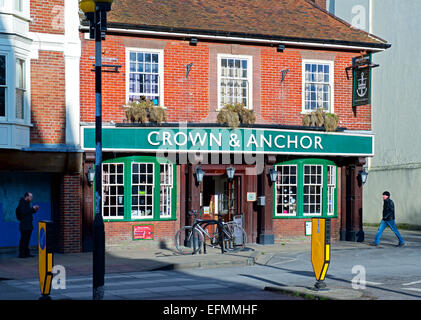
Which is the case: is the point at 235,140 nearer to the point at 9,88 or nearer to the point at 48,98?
the point at 48,98

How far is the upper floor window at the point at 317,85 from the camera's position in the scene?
880 inches

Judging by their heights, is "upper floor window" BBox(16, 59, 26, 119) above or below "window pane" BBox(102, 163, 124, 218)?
above

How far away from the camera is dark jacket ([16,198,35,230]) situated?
18469 millimetres

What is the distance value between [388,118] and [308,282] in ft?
62.4

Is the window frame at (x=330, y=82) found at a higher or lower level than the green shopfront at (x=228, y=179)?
higher

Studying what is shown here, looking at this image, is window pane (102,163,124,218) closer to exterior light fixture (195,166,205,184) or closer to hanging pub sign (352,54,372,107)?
exterior light fixture (195,166,205,184)

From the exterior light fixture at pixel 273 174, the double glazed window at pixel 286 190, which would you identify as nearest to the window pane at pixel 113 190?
the exterior light fixture at pixel 273 174

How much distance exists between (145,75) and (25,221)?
5662 mm

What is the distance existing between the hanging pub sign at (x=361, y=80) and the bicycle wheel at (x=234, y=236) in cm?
608

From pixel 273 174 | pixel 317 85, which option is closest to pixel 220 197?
pixel 273 174

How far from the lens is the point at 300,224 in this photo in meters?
22.4

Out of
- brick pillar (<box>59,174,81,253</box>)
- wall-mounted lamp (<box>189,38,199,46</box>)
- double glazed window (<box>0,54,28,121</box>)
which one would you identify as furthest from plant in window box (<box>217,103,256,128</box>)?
double glazed window (<box>0,54,28,121</box>)

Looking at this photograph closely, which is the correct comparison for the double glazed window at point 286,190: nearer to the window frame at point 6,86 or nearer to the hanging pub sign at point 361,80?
the hanging pub sign at point 361,80
